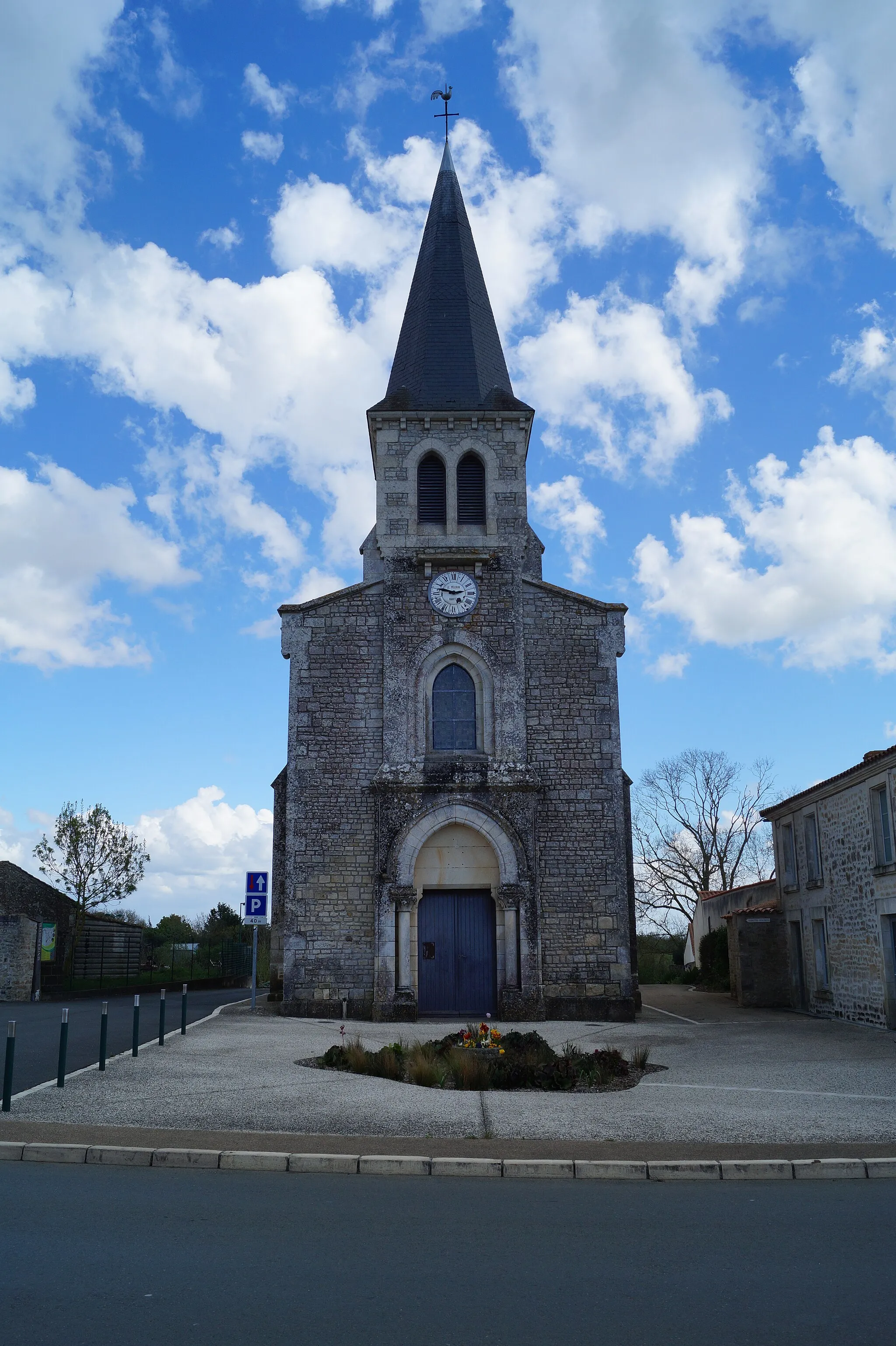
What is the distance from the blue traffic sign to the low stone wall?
7898mm

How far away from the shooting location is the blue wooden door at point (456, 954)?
62.3 ft

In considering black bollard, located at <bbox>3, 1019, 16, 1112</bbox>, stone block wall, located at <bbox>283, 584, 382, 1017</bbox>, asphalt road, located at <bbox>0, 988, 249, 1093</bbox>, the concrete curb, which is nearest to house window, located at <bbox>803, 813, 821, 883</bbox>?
stone block wall, located at <bbox>283, 584, 382, 1017</bbox>

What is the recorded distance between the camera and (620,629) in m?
20.5

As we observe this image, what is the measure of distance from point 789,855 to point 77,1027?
15021mm

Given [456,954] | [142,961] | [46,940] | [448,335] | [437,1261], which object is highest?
[448,335]

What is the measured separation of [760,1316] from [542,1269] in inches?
41.7

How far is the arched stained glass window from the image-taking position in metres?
20.1

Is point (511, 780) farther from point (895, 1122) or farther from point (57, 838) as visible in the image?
point (57, 838)

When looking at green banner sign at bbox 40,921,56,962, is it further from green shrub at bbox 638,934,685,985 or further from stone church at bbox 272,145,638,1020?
green shrub at bbox 638,934,685,985

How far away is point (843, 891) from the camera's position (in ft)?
64.2

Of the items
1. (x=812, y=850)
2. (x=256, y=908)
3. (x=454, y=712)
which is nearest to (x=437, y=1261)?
(x=256, y=908)

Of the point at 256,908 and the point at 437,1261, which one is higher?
the point at 256,908

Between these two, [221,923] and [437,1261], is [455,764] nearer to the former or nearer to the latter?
[437,1261]

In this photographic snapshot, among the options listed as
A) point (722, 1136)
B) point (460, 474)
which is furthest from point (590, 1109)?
point (460, 474)
